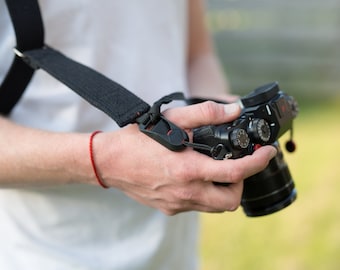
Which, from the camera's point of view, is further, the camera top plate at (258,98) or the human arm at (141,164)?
the camera top plate at (258,98)

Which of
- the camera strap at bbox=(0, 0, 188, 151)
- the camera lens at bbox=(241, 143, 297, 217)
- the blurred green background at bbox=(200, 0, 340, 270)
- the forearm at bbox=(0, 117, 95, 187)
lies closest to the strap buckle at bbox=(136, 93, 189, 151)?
the camera strap at bbox=(0, 0, 188, 151)

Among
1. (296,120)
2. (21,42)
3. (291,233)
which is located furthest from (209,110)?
(296,120)

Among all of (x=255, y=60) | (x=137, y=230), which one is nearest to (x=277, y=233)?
(x=137, y=230)

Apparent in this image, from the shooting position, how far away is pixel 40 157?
1111 mm

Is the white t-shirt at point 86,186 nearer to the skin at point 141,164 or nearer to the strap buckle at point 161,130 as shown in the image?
the skin at point 141,164

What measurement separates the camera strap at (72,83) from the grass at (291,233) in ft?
7.23

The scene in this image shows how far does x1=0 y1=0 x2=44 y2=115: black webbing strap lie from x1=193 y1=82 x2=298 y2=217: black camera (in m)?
0.33

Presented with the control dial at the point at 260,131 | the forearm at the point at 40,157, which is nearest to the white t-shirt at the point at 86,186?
the forearm at the point at 40,157

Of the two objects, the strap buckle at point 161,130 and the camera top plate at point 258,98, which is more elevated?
the strap buckle at point 161,130

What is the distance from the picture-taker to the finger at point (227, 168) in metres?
1.00

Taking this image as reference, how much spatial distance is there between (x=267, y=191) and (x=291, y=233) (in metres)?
2.37

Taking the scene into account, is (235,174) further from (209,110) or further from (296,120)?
(296,120)

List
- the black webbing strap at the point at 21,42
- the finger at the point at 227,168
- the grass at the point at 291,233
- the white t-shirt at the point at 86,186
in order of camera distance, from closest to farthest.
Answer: the finger at the point at 227,168 < the black webbing strap at the point at 21,42 < the white t-shirt at the point at 86,186 < the grass at the point at 291,233

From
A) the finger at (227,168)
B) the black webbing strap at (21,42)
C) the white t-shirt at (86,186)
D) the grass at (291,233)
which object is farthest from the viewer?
the grass at (291,233)
